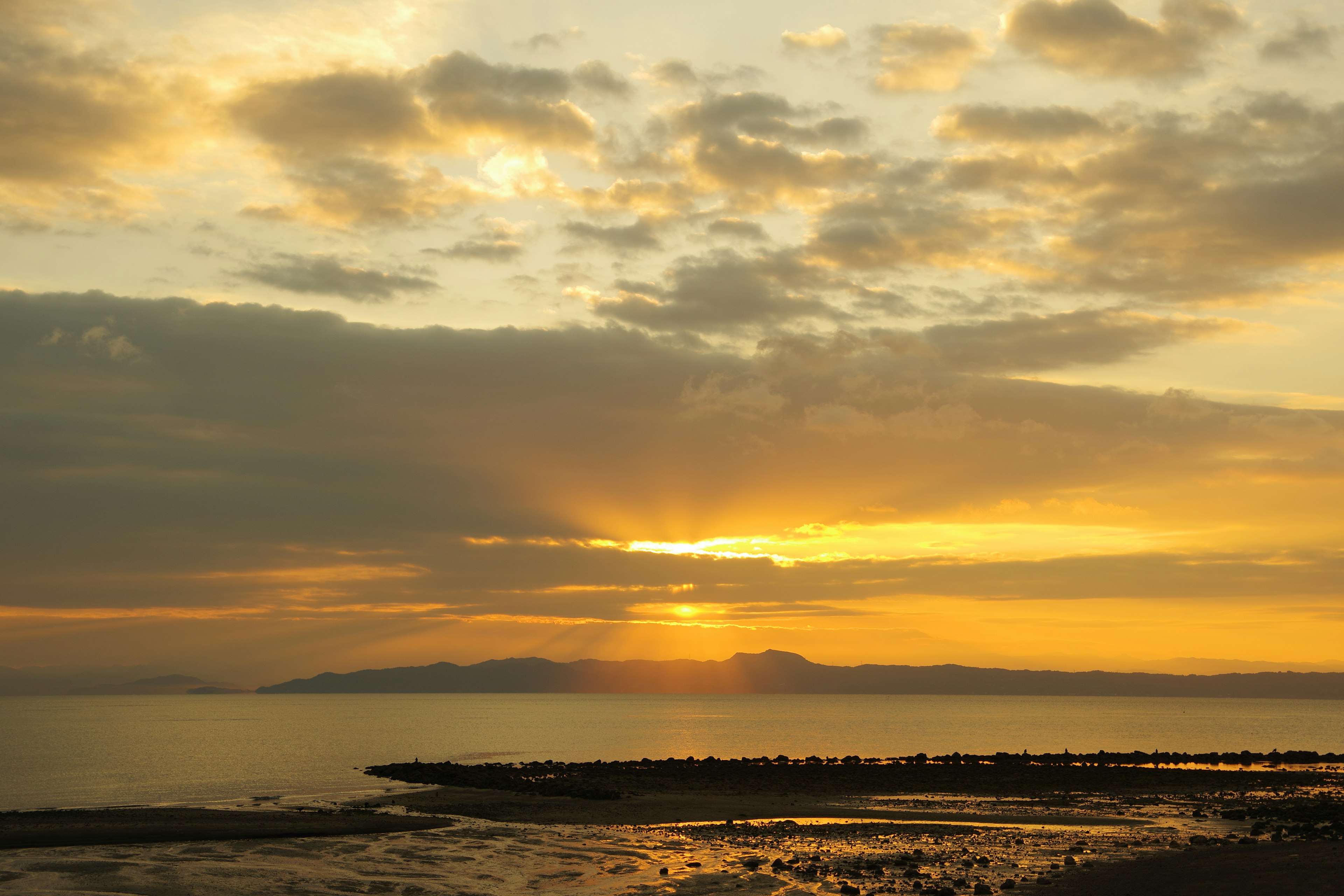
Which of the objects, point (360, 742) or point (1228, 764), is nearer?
point (1228, 764)

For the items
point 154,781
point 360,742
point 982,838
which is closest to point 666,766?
point 154,781

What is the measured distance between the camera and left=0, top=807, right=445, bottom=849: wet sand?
130ft

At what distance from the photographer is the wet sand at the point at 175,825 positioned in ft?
130

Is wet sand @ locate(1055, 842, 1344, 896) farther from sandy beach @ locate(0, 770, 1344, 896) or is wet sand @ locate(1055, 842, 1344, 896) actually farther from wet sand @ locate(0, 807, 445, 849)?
wet sand @ locate(0, 807, 445, 849)

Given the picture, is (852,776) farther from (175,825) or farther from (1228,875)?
(175,825)

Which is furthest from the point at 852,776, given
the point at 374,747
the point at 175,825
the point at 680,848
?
the point at 374,747

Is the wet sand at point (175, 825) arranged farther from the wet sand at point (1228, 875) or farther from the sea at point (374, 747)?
the wet sand at point (1228, 875)

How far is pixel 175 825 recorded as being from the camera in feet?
145

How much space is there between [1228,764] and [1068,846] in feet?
243

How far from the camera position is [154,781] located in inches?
3162

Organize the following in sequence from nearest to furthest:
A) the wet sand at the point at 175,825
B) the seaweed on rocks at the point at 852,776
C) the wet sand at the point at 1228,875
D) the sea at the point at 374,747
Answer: the wet sand at the point at 1228,875, the wet sand at the point at 175,825, the seaweed on rocks at the point at 852,776, the sea at the point at 374,747

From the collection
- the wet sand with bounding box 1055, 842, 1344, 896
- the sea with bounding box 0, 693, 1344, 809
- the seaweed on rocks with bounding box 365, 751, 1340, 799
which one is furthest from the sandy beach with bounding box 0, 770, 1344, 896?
the sea with bounding box 0, 693, 1344, 809

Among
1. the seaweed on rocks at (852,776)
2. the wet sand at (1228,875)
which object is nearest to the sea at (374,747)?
the seaweed on rocks at (852,776)

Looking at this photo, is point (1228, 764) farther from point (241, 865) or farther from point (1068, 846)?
point (241, 865)
